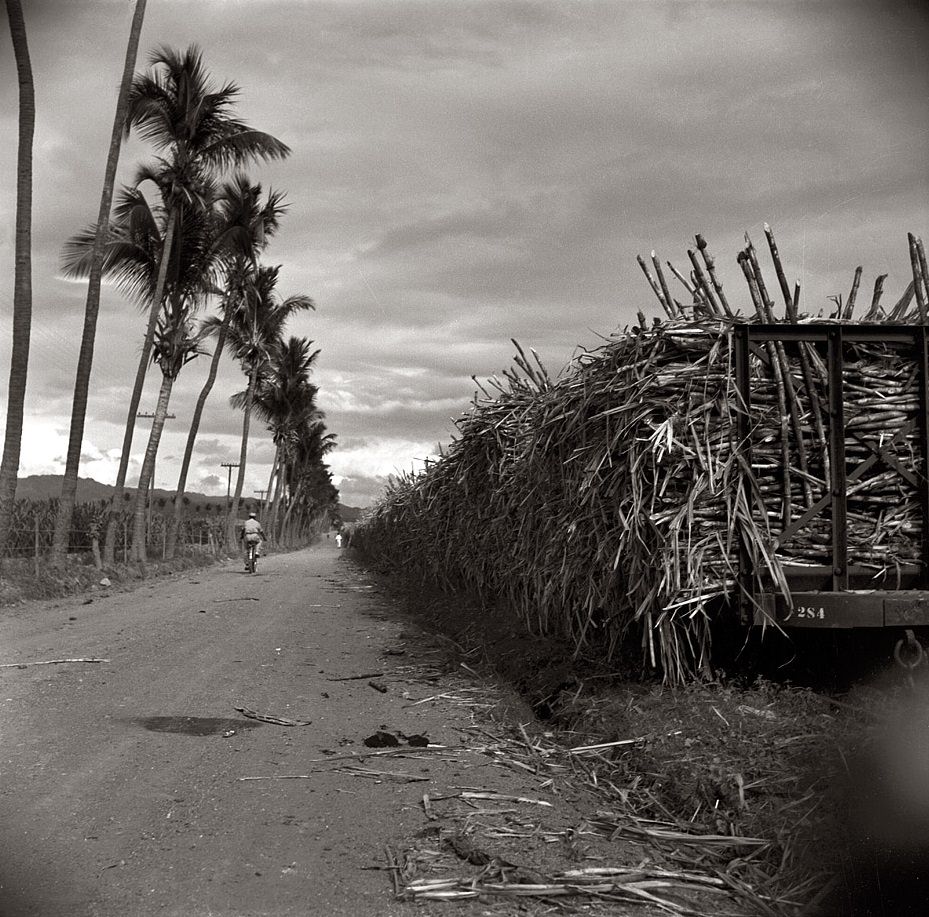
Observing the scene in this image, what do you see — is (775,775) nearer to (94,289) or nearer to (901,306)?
(901,306)

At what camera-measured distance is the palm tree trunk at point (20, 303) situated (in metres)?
14.7

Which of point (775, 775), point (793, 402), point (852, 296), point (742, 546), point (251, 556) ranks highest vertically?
point (852, 296)

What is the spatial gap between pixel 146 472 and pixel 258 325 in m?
14.0

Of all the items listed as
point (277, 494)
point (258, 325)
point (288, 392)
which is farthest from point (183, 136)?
point (277, 494)

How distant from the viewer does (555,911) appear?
3254 millimetres

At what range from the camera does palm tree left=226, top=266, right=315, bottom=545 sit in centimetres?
3581

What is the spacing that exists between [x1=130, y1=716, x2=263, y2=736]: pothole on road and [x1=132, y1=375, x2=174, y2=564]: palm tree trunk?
18.0 meters

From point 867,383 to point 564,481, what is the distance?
2.24m

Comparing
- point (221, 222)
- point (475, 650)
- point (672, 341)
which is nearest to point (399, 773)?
point (672, 341)

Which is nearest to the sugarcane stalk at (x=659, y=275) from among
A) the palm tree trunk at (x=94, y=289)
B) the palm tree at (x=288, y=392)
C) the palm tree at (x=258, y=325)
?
the palm tree trunk at (x=94, y=289)

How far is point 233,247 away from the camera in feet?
91.6

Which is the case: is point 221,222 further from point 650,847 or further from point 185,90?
point 650,847

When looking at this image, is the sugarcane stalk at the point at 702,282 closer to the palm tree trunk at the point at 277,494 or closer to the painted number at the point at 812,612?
the painted number at the point at 812,612

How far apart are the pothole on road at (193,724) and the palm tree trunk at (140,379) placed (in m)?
15.9
